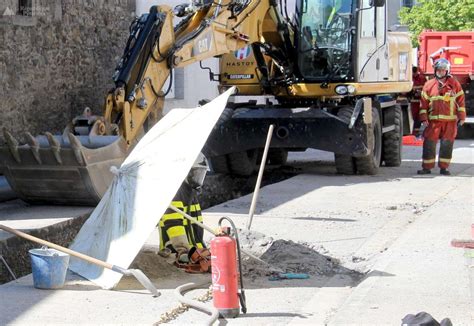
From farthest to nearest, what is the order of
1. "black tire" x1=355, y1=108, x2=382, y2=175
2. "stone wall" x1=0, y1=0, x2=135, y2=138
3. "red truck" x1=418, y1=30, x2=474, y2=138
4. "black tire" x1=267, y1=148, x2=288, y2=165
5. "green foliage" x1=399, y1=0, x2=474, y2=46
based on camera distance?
"green foliage" x1=399, y1=0, x2=474, y2=46, "red truck" x1=418, y1=30, x2=474, y2=138, "black tire" x1=267, y1=148, x2=288, y2=165, "black tire" x1=355, y1=108, x2=382, y2=175, "stone wall" x1=0, y1=0, x2=135, y2=138

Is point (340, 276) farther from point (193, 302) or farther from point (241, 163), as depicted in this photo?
point (241, 163)

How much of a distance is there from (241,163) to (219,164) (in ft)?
1.17

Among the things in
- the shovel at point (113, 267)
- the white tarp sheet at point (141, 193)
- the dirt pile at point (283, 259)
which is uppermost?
the white tarp sheet at point (141, 193)

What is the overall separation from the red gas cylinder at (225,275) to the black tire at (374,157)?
8.96m

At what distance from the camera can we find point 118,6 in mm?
18047

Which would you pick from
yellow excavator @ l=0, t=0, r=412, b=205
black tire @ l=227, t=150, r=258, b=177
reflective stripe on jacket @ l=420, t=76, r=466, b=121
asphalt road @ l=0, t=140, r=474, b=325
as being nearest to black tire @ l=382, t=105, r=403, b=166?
yellow excavator @ l=0, t=0, r=412, b=205

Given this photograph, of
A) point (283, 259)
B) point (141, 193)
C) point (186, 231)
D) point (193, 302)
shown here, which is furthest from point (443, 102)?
point (193, 302)

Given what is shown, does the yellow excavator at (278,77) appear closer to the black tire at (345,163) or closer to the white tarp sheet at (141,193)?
the black tire at (345,163)

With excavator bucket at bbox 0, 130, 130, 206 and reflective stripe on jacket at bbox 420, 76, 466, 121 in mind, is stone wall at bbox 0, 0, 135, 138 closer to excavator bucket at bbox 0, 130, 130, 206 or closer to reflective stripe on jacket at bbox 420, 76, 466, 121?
excavator bucket at bbox 0, 130, 130, 206

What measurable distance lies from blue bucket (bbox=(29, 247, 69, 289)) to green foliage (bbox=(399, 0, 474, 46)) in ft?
93.9

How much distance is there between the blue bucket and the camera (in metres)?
7.73

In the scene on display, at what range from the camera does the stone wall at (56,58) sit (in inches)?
553

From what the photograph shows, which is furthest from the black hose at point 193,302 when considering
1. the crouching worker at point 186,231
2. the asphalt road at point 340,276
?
the crouching worker at point 186,231

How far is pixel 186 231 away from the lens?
8742 millimetres
